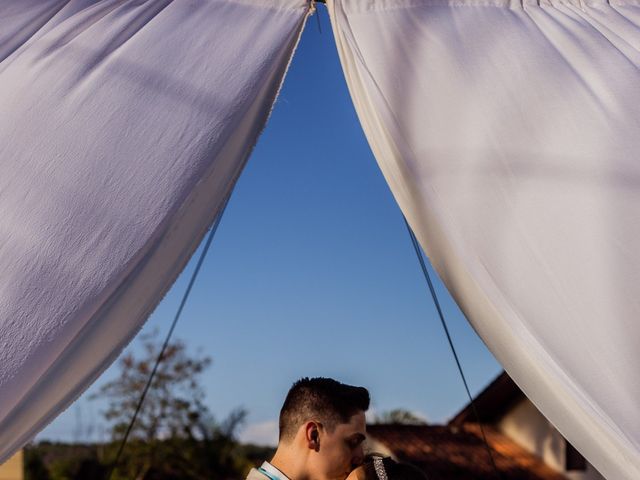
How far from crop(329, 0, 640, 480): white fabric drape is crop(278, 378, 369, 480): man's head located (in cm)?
40

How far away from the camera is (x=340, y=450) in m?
2.38

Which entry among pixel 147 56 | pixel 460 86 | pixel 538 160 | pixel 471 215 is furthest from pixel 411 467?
pixel 147 56

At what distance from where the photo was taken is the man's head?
2.34 m

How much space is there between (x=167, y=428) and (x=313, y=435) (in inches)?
486

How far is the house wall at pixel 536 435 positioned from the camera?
12.0 meters

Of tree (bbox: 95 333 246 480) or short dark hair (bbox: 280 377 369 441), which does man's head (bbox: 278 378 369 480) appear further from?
tree (bbox: 95 333 246 480)

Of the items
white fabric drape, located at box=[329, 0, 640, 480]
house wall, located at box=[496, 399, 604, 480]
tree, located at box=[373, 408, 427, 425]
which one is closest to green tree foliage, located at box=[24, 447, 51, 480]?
tree, located at box=[373, 408, 427, 425]

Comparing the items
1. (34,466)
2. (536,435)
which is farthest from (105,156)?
(536,435)

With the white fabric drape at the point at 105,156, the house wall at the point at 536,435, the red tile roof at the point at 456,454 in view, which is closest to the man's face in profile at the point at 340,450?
the white fabric drape at the point at 105,156

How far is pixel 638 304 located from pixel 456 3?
942 millimetres

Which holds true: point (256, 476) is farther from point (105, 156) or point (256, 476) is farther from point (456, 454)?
point (456, 454)

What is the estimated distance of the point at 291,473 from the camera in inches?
91.7

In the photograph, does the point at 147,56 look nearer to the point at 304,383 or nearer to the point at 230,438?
the point at 304,383

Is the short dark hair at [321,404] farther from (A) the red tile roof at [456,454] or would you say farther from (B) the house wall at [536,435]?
(B) the house wall at [536,435]
